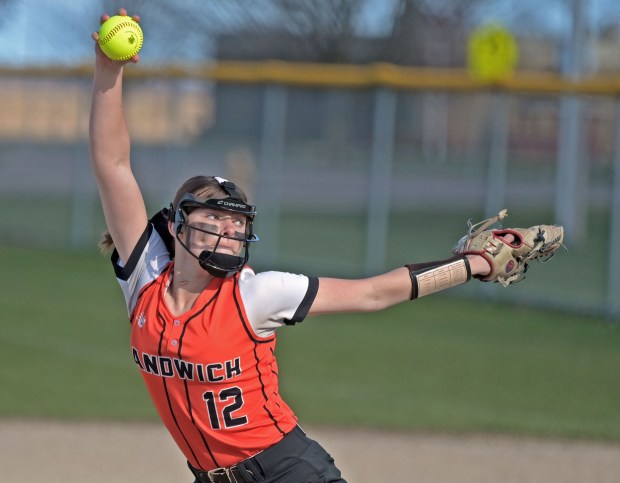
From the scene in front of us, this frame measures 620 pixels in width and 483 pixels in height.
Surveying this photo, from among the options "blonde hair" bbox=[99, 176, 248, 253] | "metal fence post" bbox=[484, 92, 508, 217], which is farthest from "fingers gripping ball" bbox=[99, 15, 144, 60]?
"metal fence post" bbox=[484, 92, 508, 217]

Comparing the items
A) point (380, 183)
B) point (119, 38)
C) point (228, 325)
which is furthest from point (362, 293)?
point (380, 183)

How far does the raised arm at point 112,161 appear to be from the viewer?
422 centimetres

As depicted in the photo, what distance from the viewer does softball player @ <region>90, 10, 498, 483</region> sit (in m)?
3.84

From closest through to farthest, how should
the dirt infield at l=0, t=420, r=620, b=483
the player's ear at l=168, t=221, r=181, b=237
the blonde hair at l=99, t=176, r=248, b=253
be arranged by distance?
the blonde hair at l=99, t=176, r=248, b=253
the player's ear at l=168, t=221, r=181, b=237
the dirt infield at l=0, t=420, r=620, b=483

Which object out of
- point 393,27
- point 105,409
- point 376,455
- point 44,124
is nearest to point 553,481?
point 376,455

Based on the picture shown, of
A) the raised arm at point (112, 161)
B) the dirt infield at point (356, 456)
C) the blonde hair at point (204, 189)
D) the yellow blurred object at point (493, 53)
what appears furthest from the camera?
the yellow blurred object at point (493, 53)

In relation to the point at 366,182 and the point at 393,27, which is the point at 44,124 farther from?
the point at 393,27

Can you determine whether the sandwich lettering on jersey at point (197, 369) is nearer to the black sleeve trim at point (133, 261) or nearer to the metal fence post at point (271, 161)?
the black sleeve trim at point (133, 261)

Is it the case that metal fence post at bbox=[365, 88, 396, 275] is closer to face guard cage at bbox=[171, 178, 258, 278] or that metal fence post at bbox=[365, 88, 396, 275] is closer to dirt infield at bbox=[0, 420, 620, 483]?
dirt infield at bbox=[0, 420, 620, 483]

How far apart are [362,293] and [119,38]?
1.27 metres

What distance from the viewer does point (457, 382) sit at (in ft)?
31.8

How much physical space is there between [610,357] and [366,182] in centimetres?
770

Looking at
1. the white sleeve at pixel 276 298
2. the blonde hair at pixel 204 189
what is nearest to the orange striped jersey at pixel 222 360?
the white sleeve at pixel 276 298

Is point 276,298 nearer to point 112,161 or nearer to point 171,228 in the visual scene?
point 171,228
